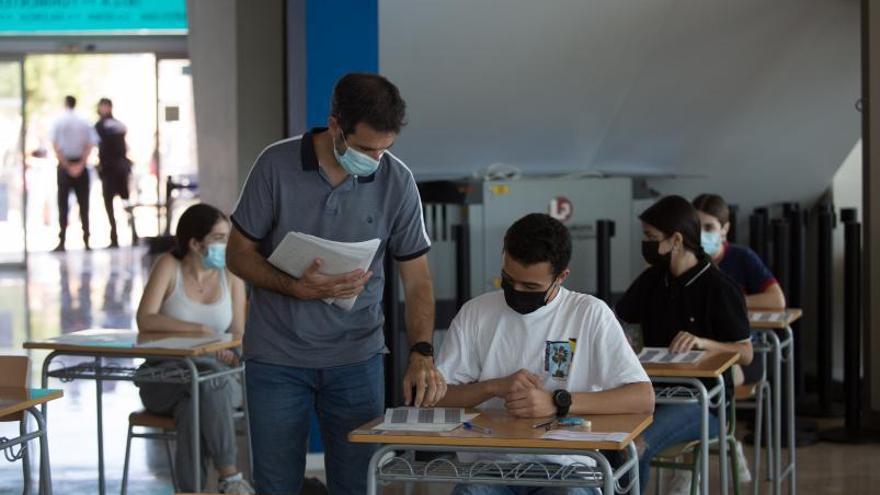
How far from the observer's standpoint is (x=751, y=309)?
5.54 meters

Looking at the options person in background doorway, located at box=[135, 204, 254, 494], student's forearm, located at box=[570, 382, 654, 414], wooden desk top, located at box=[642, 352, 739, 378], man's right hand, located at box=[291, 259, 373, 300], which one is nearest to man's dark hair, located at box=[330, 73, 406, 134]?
man's right hand, located at box=[291, 259, 373, 300]

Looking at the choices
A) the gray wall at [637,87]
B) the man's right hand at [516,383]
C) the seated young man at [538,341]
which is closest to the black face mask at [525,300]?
the seated young man at [538,341]

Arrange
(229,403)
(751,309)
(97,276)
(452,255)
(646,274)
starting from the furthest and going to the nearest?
(97,276), (452,255), (751,309), (229,403), (646,274)

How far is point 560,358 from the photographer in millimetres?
3283

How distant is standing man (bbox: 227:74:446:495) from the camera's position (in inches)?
124

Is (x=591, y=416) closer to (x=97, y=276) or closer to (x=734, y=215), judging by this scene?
(x=734, y=215)

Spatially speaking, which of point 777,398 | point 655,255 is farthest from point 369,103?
point 777,398

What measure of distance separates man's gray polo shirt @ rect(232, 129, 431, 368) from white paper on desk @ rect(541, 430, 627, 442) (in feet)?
2.05

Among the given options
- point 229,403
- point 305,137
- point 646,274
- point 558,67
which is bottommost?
point 229,403

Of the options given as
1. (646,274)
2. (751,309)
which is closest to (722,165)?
(751,309)

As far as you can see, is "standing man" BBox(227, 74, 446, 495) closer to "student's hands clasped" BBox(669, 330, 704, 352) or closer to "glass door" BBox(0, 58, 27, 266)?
"student's hands clasped" BBox(669, 330, 704, 352)

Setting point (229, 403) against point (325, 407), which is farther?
point (229, 403)

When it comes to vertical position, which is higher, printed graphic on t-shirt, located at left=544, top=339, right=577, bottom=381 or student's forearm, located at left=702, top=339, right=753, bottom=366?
printed graphic on t-shirt, located at left=544, top=339, right=577, bottom=381

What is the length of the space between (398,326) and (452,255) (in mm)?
752
